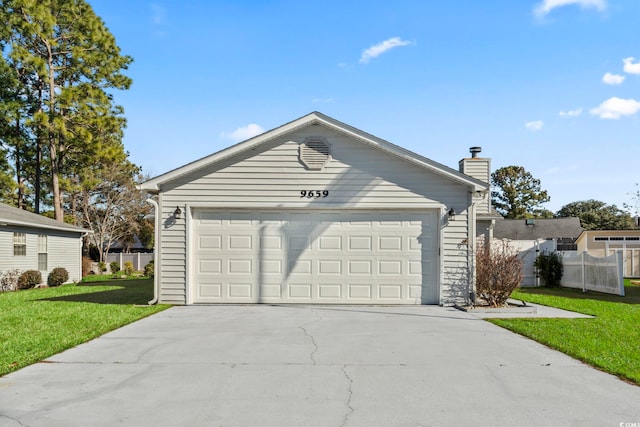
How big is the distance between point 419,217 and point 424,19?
17.8 feet

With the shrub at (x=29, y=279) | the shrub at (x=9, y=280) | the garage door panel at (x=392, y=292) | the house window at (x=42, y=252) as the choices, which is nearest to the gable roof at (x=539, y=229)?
the garage door panel at (x=392, y=292)

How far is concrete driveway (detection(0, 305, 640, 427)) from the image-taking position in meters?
3.99

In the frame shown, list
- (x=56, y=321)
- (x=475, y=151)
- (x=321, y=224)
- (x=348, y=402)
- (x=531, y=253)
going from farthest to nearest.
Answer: (x=531, y=253)
(x=475, y=151)
(x=321, y=224)
(x=56, y=321)
(x=348, y=402)

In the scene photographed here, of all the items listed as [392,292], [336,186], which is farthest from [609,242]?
[336,186]

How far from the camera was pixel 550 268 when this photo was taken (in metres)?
18.2

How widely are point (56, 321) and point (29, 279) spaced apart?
37.3 feet

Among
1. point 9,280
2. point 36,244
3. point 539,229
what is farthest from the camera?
point 539,229

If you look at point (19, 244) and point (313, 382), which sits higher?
point (19, 244)

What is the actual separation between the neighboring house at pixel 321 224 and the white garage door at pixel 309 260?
0.08 feet

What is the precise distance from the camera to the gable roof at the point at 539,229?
35.4 meters

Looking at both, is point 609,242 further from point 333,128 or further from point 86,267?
point 86,267

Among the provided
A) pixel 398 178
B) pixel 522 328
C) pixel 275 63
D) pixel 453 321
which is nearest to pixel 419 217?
pixel 398 178

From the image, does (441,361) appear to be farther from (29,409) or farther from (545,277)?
(545,277)

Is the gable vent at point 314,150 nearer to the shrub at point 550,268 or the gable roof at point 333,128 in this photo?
the gable roof at point 333,128
